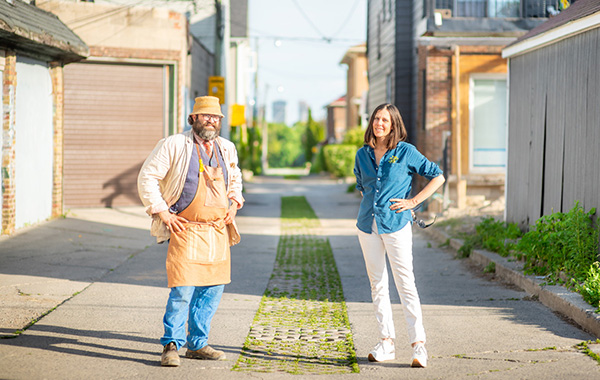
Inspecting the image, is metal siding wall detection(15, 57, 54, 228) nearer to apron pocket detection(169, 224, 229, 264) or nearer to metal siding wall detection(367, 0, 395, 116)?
apron pocket detection(169, 224, 229, 264)

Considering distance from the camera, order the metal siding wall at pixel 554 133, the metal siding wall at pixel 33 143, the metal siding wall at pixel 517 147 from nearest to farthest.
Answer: the metal siding wall at pixel 554 133 < the metal siding wall at pixel 517 147 < the metal siding wall at pixel 33 143

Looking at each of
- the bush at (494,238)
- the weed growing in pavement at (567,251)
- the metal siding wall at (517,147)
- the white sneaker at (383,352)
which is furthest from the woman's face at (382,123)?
the metal siding wall at (517,147)

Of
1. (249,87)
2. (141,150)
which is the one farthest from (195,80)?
(249,87)

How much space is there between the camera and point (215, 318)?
718 centimetres

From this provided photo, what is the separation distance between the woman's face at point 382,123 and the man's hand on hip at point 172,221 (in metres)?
1.58

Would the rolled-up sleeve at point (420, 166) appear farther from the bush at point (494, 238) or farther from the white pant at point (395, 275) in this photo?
the bush at point (494, 238)

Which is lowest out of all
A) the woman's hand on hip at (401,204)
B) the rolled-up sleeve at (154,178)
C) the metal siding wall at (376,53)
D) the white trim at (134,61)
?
the woman's hand on hip at (401,204)

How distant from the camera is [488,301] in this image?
8023mm

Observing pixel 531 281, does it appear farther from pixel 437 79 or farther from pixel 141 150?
pixel 141 150

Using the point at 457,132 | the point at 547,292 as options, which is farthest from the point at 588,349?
the point at 457,132

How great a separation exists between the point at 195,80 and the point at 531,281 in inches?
612

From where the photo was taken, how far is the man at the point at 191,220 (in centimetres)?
556

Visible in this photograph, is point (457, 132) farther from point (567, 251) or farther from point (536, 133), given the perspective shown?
point (567, 251)

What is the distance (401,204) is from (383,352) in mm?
1118
